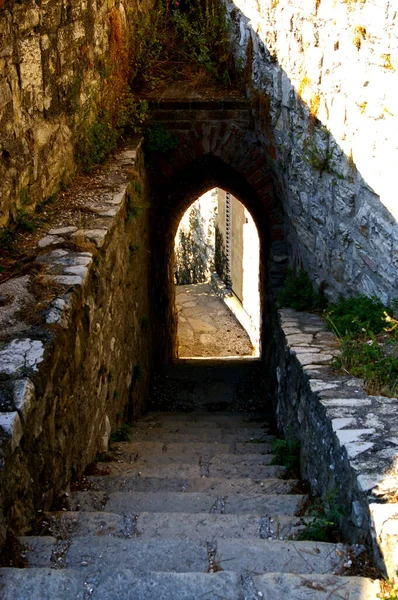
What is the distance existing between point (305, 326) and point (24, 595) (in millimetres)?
3251

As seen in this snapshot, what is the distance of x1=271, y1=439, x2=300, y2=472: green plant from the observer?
14.0 feet

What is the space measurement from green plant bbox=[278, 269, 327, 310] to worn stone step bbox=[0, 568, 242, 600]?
10.9 ft

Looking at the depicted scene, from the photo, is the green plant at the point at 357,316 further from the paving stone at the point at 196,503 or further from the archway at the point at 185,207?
the archway at the point at 185,207

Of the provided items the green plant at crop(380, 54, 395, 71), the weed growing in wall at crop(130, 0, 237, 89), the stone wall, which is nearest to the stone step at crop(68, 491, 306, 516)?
the stone wall

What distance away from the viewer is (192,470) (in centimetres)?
418

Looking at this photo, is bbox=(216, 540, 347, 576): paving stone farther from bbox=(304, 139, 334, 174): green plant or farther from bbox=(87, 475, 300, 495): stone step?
bbox=(304, 139, 334, 174): green plant

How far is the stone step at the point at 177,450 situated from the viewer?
4.67m

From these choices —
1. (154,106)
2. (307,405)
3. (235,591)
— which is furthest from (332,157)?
(235,591)

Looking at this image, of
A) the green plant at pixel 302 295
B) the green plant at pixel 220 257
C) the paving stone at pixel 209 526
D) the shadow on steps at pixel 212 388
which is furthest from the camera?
the green plant at pixel 220 257

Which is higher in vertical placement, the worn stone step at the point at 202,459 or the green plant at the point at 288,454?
the green plant at the point at 288,454

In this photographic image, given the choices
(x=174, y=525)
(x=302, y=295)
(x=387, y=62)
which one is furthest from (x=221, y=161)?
(x=174, y=525)

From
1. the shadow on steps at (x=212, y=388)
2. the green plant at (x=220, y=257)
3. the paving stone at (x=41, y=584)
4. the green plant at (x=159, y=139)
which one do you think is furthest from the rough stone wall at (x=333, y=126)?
the green plant at (x=220, y=257)

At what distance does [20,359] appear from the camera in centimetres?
308

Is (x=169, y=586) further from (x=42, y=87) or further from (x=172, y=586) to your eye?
(x=42, y=87)
